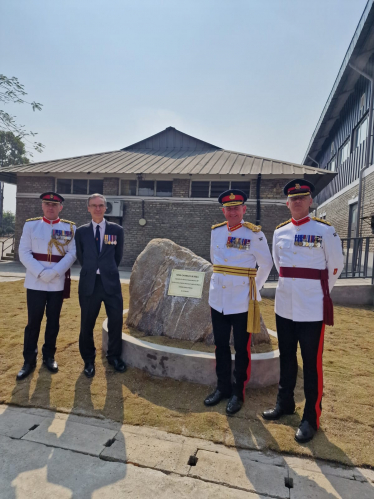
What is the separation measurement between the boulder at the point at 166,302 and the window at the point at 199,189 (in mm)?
9595

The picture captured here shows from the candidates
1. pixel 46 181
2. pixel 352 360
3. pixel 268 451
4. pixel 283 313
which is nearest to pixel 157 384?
pixel 268 451

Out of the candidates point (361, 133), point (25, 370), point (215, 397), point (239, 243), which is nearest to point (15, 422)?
point (25, 370)

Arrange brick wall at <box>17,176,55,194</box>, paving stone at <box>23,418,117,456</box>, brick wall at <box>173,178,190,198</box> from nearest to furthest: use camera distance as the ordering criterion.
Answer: paving stone at <box>23,418,117,456</box>, brick wall at <box>173,178,190,198</box>, brick wall at <box>17,176,55,194</box>

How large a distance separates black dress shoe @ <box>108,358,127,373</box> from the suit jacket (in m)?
0.77

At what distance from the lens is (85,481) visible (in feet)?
6.16

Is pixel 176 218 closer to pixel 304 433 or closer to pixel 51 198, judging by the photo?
pixel 51 198

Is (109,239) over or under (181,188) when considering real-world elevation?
under

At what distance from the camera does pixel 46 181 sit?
14.2 metres

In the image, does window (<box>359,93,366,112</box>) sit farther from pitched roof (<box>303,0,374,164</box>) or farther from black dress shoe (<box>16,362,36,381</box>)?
black dress shoe (<box>16,362,36,381</box>)

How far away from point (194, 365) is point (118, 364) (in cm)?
87

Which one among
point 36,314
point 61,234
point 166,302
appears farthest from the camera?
point 166,302

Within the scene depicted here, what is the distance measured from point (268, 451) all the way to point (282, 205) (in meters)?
11.2

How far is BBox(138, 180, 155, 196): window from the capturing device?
544 inches

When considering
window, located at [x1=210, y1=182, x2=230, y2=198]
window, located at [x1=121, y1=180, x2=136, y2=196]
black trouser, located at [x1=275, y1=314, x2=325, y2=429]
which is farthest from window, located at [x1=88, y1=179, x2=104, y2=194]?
black trouser, located at [x1=275, y1=314, x2=325, y2=429]
